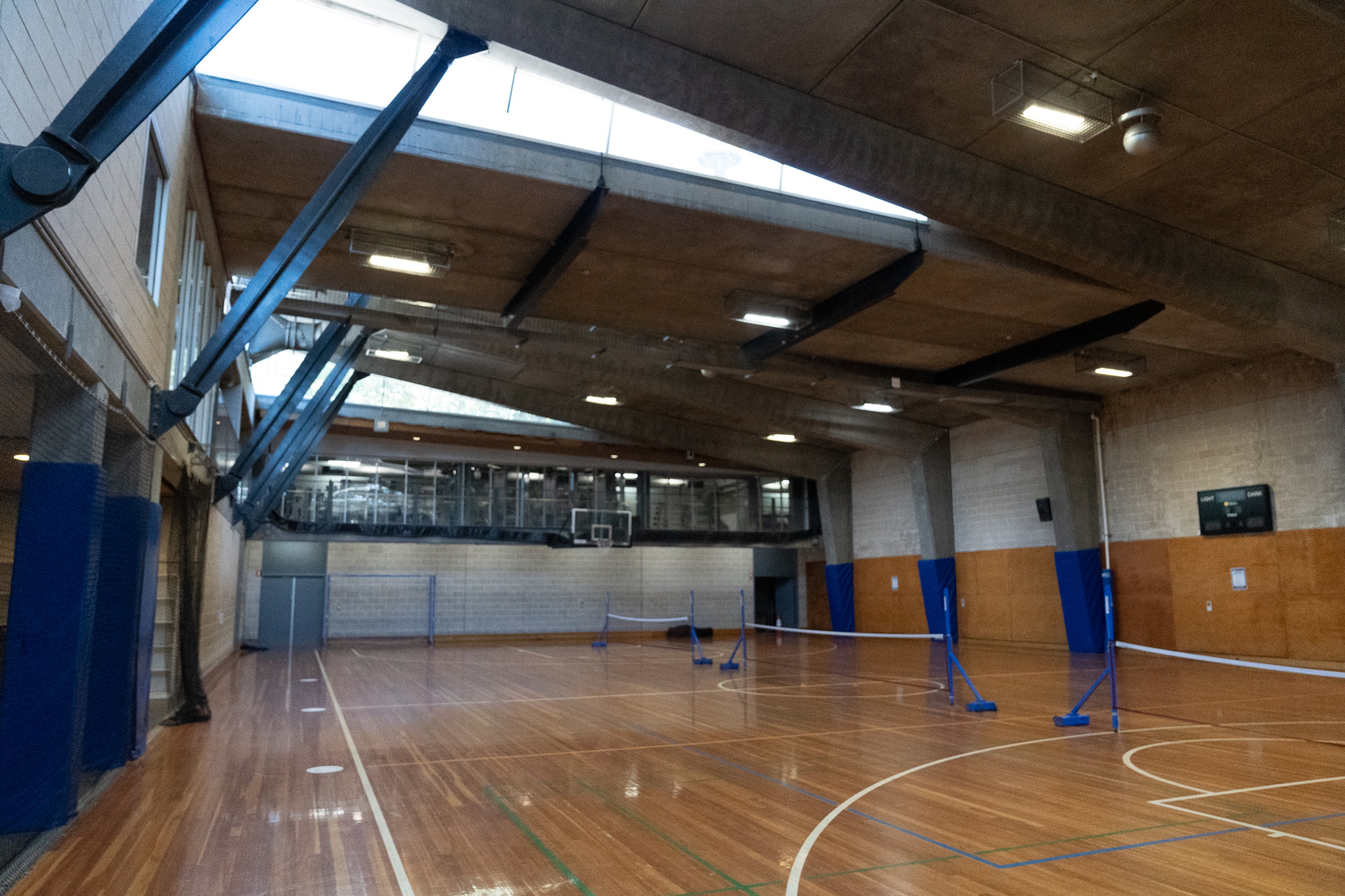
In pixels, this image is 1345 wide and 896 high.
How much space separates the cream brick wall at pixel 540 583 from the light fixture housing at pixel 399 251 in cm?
1862

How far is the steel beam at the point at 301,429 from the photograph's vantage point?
20.9 m

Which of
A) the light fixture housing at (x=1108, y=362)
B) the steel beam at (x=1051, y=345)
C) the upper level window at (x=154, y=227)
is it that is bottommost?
the upper level window at (x=154, y=227)

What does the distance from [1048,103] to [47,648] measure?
981 centimetres

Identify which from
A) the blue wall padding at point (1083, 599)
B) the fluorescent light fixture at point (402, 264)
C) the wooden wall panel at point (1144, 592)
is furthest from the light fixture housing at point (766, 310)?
the wooden wall panel at point (1144, 592)

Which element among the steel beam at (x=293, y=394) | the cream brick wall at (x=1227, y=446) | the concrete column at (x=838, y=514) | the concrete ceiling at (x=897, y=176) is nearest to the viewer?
the concrete ceiling at (x=897, y=176)

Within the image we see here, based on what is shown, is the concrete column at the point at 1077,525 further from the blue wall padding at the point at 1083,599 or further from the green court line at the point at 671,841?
the green court line at the point at 671,841

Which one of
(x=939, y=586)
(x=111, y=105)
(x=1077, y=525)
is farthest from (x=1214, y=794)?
(x=939, y=586)

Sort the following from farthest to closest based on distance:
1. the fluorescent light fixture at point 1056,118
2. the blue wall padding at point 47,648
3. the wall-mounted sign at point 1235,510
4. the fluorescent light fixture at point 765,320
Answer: the wall-mounted sign at point 1235,510 → the fluorescent light fixture at point 765,320 → the fluorescent light fixture at point 1056,118 → the blue wall padding at point 47,648

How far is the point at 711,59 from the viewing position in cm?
895

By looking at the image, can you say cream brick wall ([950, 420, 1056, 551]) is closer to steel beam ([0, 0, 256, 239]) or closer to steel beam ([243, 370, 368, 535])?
steel beam ([243, 370, 368, 535])

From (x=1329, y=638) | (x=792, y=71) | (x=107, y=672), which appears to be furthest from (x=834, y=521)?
(x=107, y=672)

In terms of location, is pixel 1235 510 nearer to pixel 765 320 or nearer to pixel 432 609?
pixel 765 320

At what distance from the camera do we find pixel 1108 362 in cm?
1725

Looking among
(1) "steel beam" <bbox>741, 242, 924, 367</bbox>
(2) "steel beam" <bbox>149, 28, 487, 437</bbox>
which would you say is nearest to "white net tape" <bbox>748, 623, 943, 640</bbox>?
(1) "steel beam" <bbox>741, 242, 924, 367</bbox>
